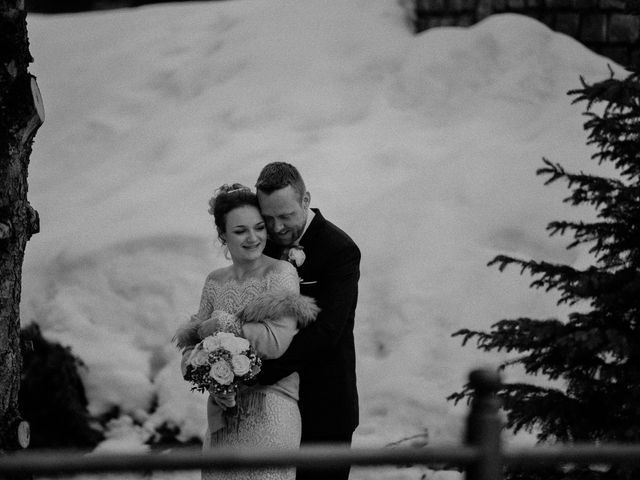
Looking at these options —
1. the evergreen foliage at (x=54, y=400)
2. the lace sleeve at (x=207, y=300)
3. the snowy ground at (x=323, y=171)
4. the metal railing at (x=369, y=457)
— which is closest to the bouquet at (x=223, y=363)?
the lace sleeve at (x=207, y=300)

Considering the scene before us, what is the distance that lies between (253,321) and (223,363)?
0.69 ft

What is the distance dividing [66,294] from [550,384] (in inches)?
138

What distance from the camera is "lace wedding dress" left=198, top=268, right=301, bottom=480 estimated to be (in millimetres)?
3102

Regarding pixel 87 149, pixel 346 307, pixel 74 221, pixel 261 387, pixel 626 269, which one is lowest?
pixel 261 387

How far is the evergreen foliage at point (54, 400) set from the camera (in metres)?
5.81

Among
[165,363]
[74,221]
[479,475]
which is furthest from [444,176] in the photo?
[479,475]

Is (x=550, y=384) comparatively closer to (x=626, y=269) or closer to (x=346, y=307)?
(x=626, y=269)

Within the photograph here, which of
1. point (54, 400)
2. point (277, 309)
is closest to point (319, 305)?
point (277, 309)

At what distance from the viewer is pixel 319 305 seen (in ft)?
10.6

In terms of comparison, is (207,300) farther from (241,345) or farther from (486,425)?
(486,425)

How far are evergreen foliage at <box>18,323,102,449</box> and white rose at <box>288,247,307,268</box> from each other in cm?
304

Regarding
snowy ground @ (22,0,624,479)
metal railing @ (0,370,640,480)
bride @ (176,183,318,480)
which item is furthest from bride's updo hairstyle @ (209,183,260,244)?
snowy ground @ (22,0,624,479)

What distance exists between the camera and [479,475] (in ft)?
5.66

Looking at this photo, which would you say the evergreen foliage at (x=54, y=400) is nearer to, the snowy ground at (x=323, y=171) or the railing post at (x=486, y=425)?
the snowy ground at (x=323, y=171)
